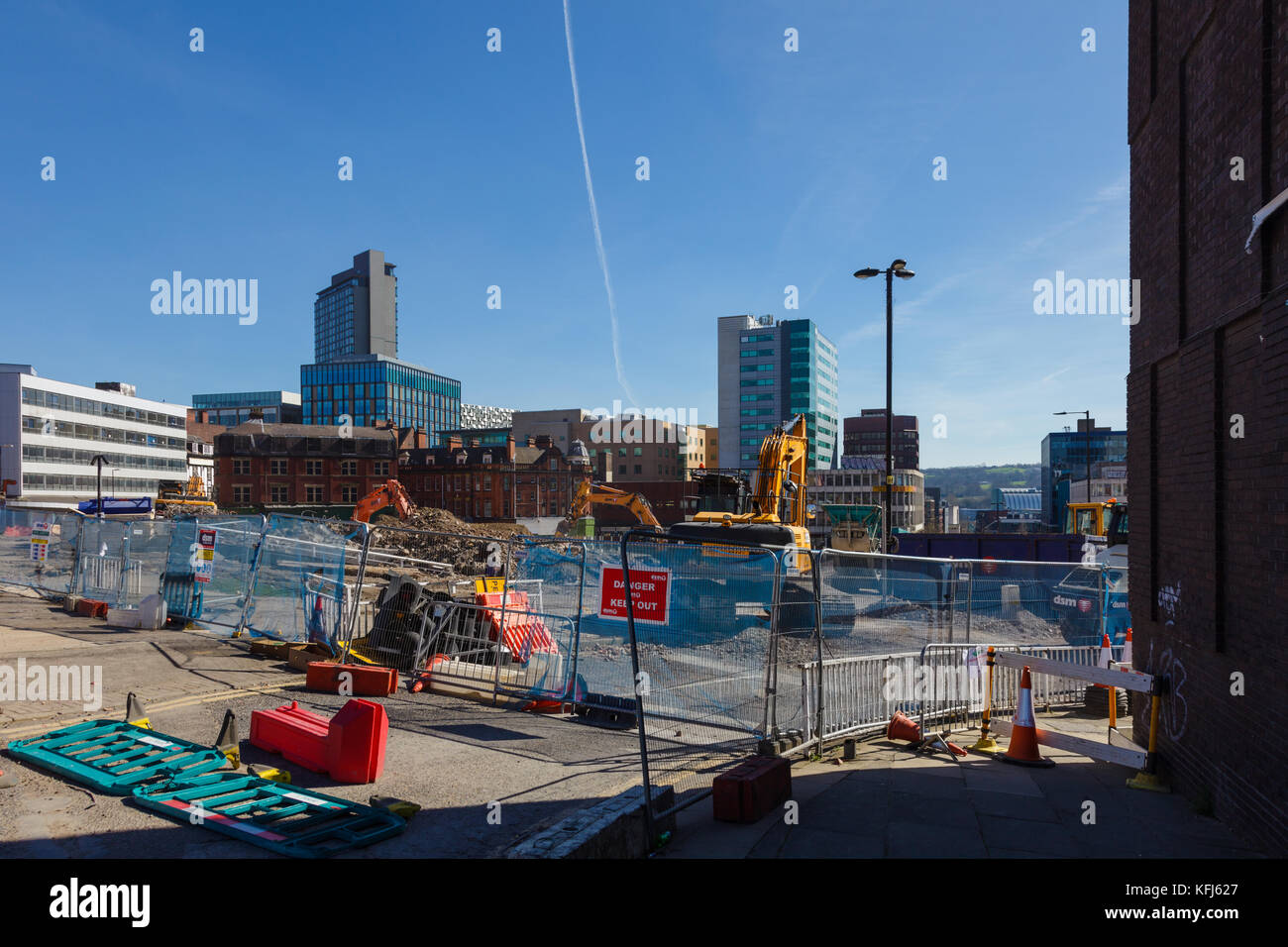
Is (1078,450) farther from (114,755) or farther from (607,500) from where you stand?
(114,755)

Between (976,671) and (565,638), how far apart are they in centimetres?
569

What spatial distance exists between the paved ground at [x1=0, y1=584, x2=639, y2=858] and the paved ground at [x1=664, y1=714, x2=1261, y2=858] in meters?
1.49

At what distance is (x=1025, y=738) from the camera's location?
28.5 ft

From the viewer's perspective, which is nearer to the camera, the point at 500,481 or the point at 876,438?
the point at 500,481

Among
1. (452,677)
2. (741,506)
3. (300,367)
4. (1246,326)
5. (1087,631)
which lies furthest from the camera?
(300,367)

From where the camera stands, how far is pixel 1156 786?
7.77 meters

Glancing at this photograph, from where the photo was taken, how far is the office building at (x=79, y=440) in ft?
246

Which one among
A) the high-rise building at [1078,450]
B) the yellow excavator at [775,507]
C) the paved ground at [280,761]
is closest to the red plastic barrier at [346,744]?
the paved ground at [280,761]

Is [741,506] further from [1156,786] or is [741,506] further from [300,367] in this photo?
[300,367]

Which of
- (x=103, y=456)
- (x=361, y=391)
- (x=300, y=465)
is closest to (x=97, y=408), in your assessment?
(x=103, y=456)

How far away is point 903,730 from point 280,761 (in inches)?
273

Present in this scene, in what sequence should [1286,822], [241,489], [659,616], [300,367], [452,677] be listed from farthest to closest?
[300,367], [241,489], [452,677], [659,616], [1286,822]
